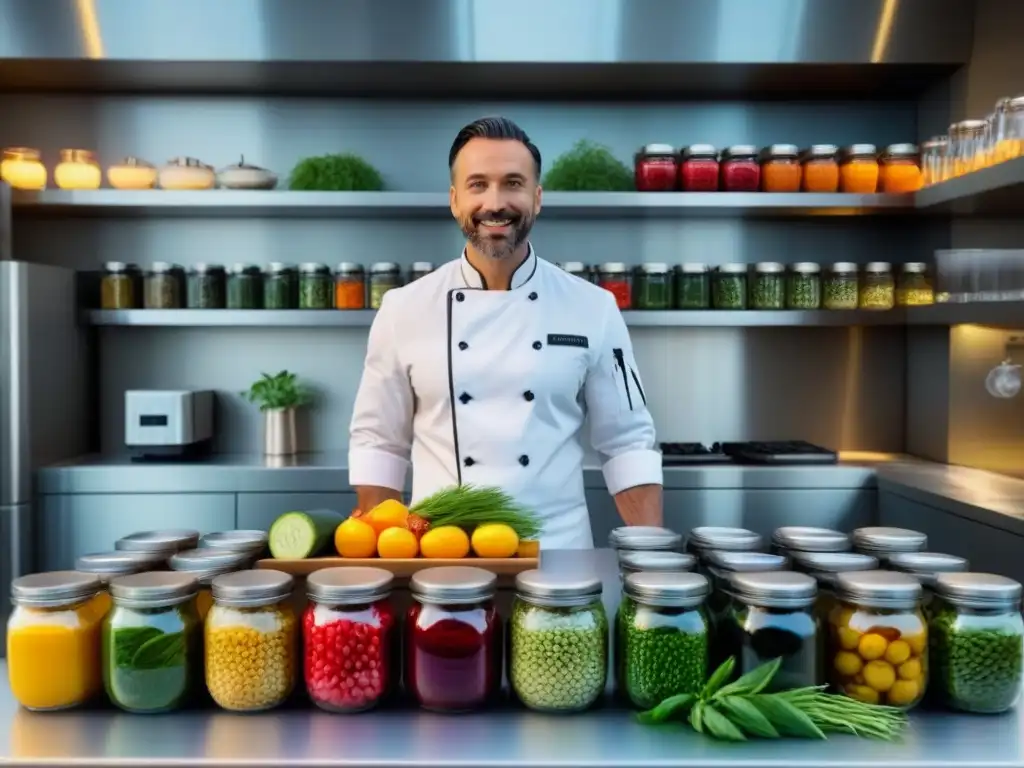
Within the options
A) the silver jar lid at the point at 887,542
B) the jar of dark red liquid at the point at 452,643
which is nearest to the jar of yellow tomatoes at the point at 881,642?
the silver jar lid at the point at 887,542

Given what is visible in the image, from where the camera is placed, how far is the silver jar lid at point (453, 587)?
107cm

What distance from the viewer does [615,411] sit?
7.29 feet

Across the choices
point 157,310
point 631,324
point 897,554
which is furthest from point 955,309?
point 157,310

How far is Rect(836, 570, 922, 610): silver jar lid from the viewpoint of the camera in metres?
1.06

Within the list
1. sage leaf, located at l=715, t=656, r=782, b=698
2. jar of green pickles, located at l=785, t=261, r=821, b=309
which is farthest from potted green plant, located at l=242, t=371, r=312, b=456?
sage leaf, located at l=715, t=656, r=782, b=698

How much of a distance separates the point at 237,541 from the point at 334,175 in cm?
231

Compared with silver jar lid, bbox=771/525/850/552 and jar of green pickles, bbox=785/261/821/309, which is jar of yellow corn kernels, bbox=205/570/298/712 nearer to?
silver jar lid, bbox=771/525/850/552

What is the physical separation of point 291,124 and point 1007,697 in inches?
130

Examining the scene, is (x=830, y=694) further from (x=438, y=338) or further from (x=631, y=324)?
(x=631, y=324)

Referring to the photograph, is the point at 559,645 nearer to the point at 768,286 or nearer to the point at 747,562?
the point at 747,562

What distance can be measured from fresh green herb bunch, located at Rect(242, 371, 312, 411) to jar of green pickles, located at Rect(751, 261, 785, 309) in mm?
1652

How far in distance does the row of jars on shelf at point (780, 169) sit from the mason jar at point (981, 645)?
2.49m

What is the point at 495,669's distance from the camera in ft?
3.62

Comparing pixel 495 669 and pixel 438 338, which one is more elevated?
pixel 438 338
